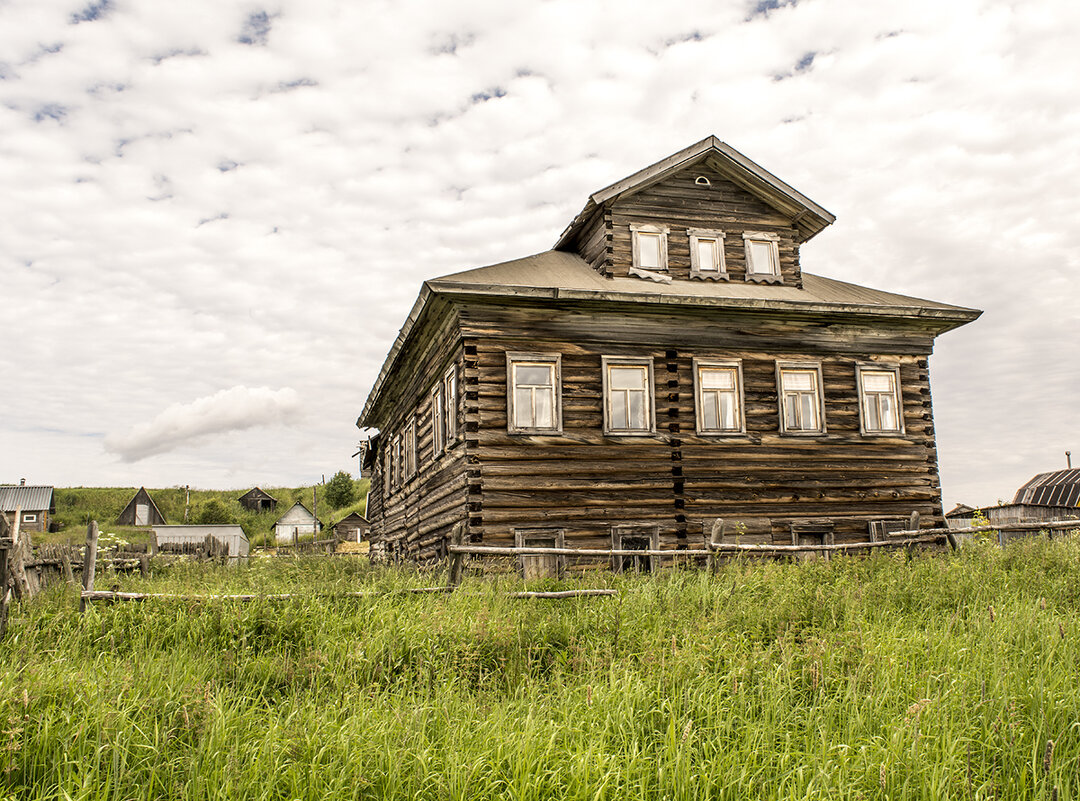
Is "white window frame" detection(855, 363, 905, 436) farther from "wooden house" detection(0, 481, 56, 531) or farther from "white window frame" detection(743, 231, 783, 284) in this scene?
"wooden house" detection(0, 481, 56, 531)

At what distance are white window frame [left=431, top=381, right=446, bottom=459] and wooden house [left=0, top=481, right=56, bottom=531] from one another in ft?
211

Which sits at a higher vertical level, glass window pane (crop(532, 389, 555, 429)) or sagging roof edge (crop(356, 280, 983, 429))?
sagging roof edge (crop(356, 280, 983, 429))

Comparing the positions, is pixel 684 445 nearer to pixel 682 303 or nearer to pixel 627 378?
pixel 627 378

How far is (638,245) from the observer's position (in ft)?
55.1

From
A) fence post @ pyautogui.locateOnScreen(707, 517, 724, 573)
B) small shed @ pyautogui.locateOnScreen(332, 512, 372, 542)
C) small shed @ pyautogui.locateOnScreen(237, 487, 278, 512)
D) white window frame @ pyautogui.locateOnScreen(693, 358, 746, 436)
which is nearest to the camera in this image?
fence post @ pyautogui.locateOnScreen(707, 517, 724, 573)

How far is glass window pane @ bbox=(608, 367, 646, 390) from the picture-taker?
603 inches

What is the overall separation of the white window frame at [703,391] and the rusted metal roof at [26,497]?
71870 mm

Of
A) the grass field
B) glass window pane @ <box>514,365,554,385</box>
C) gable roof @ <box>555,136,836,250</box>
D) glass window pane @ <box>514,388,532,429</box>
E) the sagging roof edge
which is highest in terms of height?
gable roof @ <box>555,136,836,250</box>

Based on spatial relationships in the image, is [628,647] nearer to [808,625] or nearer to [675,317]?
[808,625]

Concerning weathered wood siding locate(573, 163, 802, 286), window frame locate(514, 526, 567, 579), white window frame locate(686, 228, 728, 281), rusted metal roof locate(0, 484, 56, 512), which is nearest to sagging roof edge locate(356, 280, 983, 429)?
white window frame locate(686, 228, 728, 281)

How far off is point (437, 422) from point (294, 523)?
198 ft

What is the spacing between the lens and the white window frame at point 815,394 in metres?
16.2

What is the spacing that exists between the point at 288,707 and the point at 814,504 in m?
12.6

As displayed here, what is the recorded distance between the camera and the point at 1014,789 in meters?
4.69
